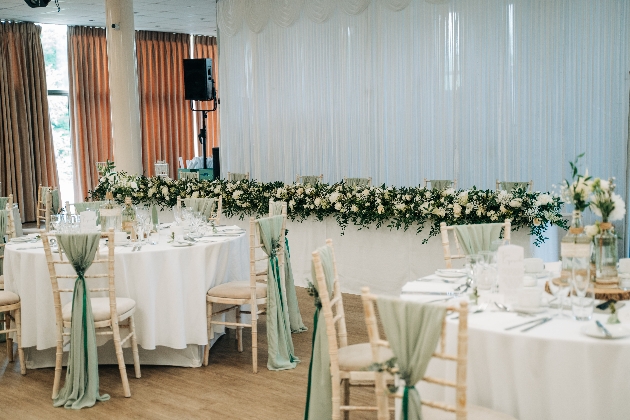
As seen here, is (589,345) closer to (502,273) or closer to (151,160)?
(502,273)

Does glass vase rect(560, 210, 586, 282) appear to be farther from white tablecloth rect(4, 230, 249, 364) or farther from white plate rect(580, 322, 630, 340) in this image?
white tablecloth rect(4, 230, 249, 364)

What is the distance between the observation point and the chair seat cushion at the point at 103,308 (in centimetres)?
435

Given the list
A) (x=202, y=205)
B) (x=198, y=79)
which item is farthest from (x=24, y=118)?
(x=202, y=205)

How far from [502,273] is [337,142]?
286 inches

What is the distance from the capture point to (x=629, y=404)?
2461 mm

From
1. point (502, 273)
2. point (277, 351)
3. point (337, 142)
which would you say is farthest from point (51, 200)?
point (502, 273)

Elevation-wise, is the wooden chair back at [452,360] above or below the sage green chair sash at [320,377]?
above

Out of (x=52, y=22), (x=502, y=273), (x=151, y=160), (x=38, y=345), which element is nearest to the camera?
(x=502, y=273)

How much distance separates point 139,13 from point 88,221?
809 centimetres

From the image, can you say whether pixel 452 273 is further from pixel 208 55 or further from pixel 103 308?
pixel 208 55

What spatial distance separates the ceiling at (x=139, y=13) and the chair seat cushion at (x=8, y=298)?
7481 mm

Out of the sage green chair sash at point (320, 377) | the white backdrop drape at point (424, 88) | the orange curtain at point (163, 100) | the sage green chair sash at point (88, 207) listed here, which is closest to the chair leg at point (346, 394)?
the sage green chair sash at point (320, 377)

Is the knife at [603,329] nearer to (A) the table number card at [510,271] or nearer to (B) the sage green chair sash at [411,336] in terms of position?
(A) the table number card at [510,271]

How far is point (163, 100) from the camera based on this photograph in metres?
14.7
